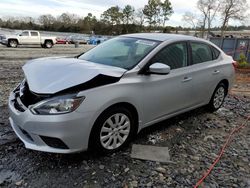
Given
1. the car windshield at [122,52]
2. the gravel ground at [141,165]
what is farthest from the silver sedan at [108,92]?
the gravel ground at [141,165]

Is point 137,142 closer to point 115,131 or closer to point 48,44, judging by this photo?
point 115,131

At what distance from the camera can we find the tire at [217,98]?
4906 mm

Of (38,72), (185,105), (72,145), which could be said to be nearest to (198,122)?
(185,105)

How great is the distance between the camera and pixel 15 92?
346 centimetres

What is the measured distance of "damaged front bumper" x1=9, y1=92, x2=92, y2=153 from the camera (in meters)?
2.69

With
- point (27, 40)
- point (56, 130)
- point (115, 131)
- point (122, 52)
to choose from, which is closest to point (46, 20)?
point (27, 40)

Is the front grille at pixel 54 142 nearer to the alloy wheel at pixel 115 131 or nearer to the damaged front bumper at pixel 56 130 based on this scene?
the damaged front bumper at pixel 56 130

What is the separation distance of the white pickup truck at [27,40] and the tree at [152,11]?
5268cm

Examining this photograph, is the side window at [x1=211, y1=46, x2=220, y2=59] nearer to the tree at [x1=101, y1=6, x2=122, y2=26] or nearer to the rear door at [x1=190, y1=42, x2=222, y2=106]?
the rear door at [x1=190, y1=42, x2=222, y2=106]

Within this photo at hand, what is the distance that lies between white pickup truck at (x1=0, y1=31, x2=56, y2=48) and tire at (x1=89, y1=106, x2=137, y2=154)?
73.8 feet

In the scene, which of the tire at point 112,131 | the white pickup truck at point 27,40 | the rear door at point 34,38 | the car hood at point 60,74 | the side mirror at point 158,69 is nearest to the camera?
the car hood at point 60,74

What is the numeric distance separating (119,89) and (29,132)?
1.12m

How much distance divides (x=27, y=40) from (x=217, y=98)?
22.6 meters

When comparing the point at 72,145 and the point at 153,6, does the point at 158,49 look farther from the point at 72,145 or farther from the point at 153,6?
the point at 153,6
